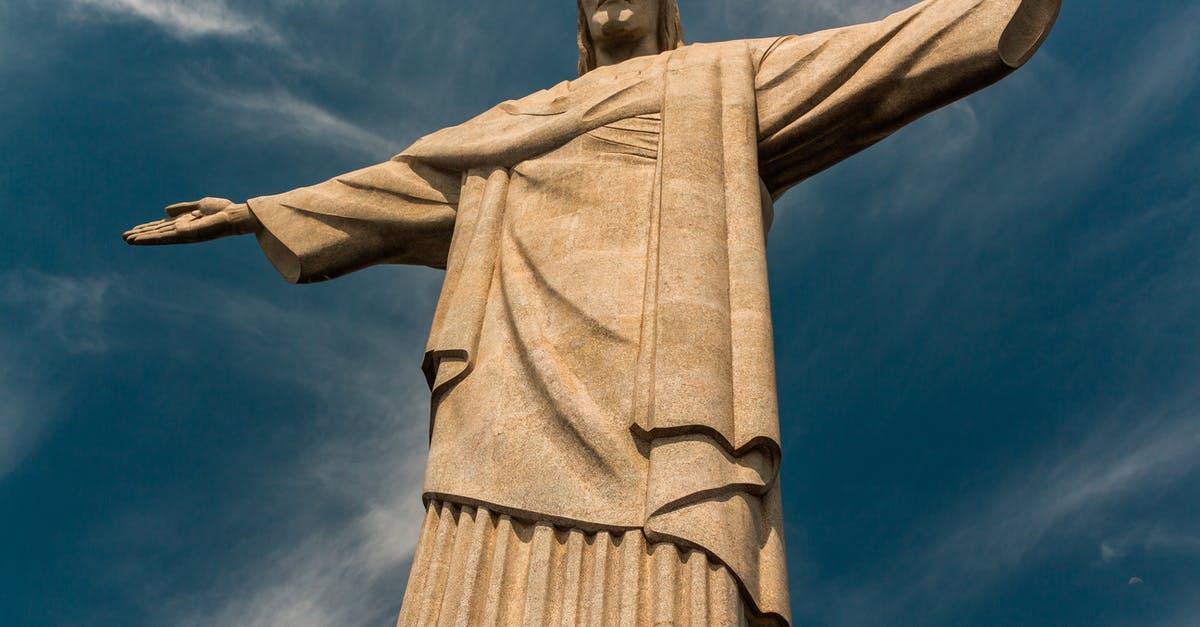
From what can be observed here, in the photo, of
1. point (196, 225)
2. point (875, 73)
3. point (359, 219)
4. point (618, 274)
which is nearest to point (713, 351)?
point (618, 274)

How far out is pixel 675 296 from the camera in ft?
28.4

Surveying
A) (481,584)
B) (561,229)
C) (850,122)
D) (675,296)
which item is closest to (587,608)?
(481,584)

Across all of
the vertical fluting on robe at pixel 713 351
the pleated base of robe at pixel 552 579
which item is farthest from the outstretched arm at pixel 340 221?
the pleated base of robe at pixel 552 579

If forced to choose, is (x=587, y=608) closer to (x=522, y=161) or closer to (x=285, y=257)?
(x=522, y=161)

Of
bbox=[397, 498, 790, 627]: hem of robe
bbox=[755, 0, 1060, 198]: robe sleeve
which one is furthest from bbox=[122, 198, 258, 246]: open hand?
bbox=[755, 0, 1060, 198]: robe sleeve

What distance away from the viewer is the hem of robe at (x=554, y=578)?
24.0 ft

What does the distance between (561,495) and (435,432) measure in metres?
1.34

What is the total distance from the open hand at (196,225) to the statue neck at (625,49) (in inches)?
137

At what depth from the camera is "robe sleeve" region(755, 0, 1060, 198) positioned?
32.1 ft

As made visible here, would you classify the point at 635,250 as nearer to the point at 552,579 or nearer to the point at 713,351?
the point at 713,351

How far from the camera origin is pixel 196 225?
1141cm

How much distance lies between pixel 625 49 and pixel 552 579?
5.92 meters

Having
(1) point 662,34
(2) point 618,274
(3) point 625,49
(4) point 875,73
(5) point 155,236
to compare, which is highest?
(1) point 662,34

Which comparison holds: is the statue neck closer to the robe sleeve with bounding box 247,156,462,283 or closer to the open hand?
the robe sleeve with bounding box 247,156,462,283
